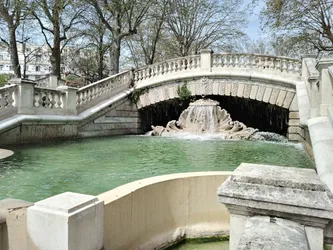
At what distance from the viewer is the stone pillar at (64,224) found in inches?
73.8

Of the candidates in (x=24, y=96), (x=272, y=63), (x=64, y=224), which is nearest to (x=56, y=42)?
(x=24, y=96)

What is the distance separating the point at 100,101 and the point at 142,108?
2452mm

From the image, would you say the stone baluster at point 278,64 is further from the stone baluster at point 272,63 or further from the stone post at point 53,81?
the stone post at point 53,81

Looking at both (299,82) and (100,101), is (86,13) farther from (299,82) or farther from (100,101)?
(299,82)

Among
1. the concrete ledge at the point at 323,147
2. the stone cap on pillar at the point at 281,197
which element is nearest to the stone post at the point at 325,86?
the concrete ledge at the point at 323,147

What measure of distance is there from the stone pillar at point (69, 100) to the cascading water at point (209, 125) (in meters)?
3.85

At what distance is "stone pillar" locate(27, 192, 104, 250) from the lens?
1.87m

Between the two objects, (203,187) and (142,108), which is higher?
(142,108)

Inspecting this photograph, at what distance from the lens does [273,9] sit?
651 inches

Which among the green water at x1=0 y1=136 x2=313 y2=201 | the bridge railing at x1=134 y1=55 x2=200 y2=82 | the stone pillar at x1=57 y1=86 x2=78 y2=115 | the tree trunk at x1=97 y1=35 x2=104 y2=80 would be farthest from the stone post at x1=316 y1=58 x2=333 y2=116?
the tree trunk at x1=97 y1=35 x2=104 y2=80

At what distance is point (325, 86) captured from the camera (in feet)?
16.8

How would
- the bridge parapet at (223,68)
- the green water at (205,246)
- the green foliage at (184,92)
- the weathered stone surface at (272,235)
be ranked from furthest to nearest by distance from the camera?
the green foliage at (184,92) < the bridge parapet at (223,68) < the green water at (205,246) < the weathered stone surface at (272,235)

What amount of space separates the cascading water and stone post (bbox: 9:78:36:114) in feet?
18.3

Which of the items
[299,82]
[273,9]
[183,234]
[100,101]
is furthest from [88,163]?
[273,9]
